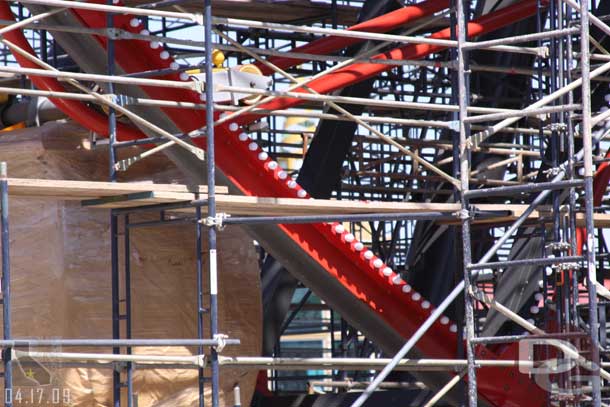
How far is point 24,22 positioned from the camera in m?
11.1

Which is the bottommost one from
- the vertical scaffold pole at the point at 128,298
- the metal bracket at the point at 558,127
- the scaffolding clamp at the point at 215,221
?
the vertical scaffold pole at the point at 128,298

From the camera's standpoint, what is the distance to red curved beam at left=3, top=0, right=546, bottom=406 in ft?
41.0

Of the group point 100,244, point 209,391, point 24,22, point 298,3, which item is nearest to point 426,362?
point 209,391

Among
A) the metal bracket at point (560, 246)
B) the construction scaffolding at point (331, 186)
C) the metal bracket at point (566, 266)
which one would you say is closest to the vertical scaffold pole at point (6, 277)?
the construction scaffolding at point (331, 186)

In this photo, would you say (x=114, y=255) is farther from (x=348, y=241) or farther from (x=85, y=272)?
(x=348, y=241)

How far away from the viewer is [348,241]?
13.1 metres

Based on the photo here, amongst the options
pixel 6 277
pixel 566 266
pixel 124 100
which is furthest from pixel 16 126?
pixel 566 266

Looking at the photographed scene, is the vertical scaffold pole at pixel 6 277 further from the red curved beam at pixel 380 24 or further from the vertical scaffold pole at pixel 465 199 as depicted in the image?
the red curved beam at pixel 380 24

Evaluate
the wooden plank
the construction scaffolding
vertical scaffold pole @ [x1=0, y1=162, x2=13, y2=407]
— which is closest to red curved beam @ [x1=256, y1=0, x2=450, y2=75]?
the construction scaffolding

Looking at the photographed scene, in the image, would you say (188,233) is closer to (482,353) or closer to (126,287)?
(126,287)

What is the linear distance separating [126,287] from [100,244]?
0.77 metres

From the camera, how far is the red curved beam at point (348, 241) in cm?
1248

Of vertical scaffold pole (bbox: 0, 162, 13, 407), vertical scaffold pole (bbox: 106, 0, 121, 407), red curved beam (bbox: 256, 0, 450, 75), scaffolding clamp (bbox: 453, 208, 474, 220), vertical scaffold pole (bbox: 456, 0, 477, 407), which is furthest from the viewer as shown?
red curved beam (bbox: 256, 0, 450, 75)

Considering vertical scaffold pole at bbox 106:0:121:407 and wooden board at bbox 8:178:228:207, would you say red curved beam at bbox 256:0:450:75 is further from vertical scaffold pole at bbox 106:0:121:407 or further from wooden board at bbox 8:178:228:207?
wooden board at bbox 8:178:228:207
